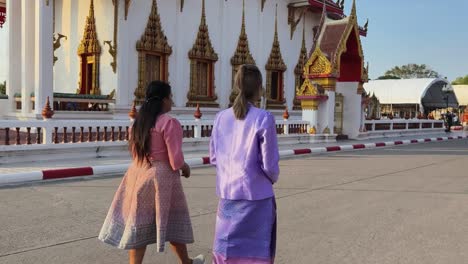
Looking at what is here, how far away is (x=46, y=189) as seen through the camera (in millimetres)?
7434

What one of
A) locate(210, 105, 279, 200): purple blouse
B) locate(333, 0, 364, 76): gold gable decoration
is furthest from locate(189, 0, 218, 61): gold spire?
locate(210, 105, 279, 200): purple blouse

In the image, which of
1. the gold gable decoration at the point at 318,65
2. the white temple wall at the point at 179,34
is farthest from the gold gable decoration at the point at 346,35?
the white temple wall at the point at 179,34

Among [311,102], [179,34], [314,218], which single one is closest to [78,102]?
[179,34]

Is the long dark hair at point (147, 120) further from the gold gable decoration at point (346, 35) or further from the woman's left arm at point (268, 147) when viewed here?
the gold gable decoration at point (346, 35)

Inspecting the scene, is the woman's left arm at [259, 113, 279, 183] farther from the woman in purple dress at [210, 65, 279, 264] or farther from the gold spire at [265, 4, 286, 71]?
the gold spire at [265, 4, 286, 71]

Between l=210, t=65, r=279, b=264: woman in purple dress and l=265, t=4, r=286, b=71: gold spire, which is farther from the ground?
l=265, t=4, r=286, b=71: gold spire

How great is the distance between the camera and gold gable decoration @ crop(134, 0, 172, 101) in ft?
53.9

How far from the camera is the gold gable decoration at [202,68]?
1823cm

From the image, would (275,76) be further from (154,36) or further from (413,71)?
(413,71)

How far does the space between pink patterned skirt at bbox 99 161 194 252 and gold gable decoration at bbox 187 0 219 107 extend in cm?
1441

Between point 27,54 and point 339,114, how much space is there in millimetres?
10727

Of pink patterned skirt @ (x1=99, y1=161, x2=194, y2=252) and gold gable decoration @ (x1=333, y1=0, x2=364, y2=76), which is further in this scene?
gold gable decoration @ (x1=333, y1=0, x2=364, y2=76)

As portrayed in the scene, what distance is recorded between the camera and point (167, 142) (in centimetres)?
364

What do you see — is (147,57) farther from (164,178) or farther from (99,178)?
(164,178)
